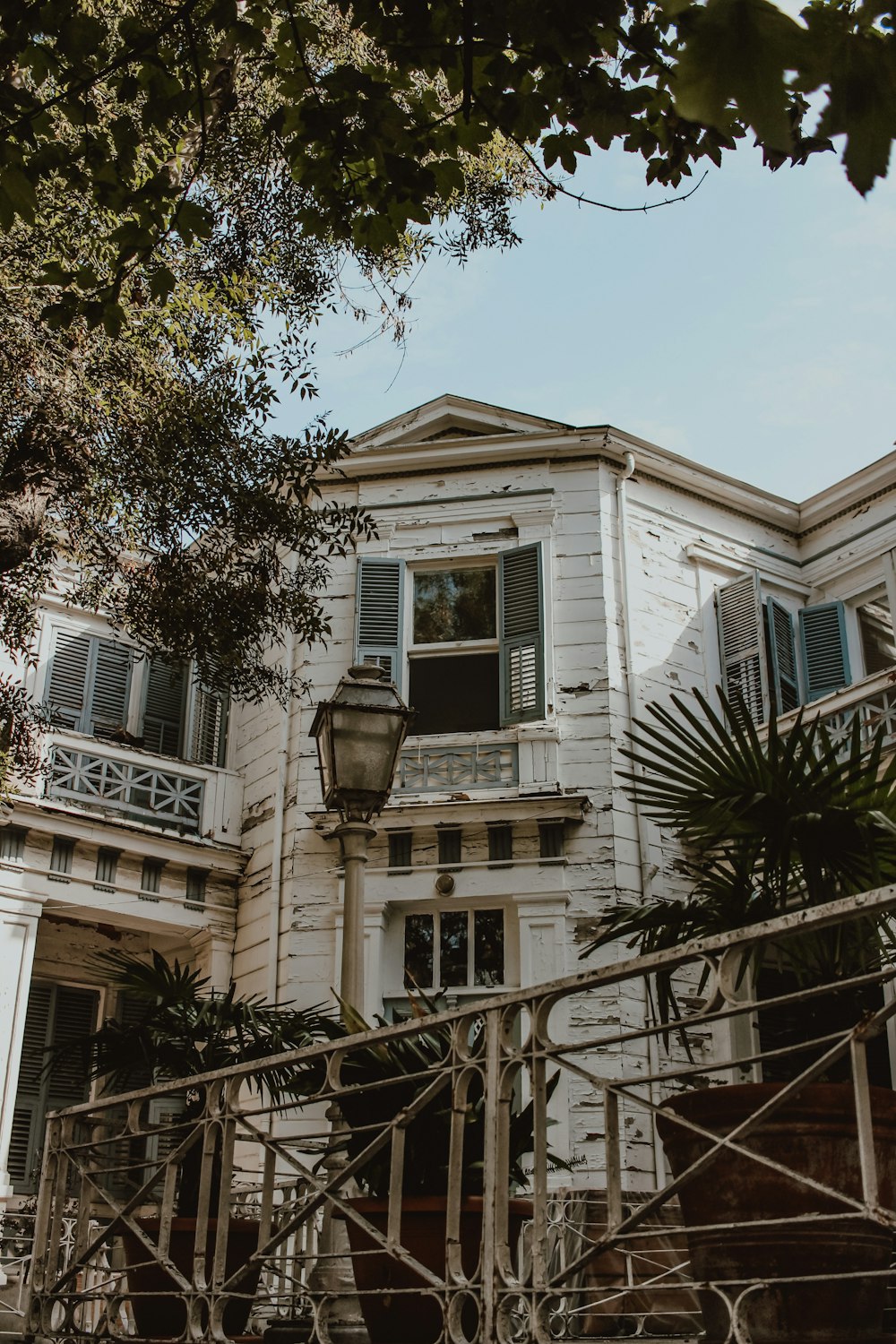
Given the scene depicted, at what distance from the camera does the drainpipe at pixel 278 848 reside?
13.3m

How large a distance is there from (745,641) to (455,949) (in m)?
4.39

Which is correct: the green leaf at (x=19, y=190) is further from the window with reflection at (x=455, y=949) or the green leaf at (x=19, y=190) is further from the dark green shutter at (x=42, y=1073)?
the dark green shutter at (x=42, y=1073)

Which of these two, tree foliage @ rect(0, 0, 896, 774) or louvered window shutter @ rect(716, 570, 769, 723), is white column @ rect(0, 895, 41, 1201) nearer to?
tree foliage @ rect(0, 0, 896, 774)

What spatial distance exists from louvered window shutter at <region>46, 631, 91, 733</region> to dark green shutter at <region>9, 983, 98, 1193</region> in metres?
2.79

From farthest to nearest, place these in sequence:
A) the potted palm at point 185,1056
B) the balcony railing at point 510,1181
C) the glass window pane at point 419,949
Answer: the glass window pane at point 419,949
the potted palm at point 185,1056
the balcony railing at point 510,1181

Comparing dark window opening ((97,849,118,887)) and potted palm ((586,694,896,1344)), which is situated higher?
dark window opening ((97,849,118,887))

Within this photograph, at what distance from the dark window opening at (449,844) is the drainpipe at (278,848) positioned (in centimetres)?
164

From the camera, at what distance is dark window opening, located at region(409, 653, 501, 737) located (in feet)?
49.9

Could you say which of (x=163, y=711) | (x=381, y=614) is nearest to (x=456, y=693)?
(x=381, y=614)

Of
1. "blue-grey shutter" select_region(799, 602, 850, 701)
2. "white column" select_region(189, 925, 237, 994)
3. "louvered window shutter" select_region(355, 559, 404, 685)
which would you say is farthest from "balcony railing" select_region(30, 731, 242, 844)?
"blue-grey shutter" select_region(799, 602, 850, 701)

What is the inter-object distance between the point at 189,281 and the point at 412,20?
6.10 metres

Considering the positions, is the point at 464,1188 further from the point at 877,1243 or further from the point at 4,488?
the point at 4,488

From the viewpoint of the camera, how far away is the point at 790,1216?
326 centimetres

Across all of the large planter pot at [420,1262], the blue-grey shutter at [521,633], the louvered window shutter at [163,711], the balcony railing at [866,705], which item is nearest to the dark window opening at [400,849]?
the blue-grey shutter at [521,633]
